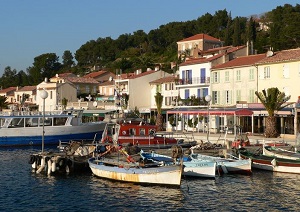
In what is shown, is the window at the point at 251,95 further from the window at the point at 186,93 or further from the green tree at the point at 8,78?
the green tree at the point at 8,78

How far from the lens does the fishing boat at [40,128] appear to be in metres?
52.7

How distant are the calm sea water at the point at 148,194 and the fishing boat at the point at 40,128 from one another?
21930mm

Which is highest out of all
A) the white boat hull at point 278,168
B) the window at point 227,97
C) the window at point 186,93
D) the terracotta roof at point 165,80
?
the terracotta roof at point 165,80

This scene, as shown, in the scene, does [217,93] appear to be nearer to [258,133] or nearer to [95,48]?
[258,133]

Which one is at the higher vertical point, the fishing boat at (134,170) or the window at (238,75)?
the window at (238,75)

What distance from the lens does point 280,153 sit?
33281 mm

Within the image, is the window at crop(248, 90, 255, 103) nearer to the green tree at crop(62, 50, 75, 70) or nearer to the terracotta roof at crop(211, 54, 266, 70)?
the terracotta roof at crop(211, 54, 266, 70)

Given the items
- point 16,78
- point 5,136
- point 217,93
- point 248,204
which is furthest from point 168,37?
point 248,204

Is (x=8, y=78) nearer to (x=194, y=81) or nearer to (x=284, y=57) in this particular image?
(x=194, y=81)

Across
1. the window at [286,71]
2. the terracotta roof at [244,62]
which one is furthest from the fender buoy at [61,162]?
the terracotta roof at [244,62]

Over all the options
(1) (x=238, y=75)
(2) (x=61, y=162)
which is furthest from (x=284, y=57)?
(2) (x=61, y=162)

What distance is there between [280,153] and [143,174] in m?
11.5

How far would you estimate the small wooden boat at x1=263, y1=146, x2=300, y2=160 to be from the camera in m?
32.3

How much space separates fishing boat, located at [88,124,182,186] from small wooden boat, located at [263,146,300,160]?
10162 millimetres
